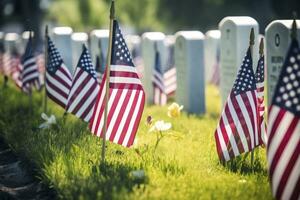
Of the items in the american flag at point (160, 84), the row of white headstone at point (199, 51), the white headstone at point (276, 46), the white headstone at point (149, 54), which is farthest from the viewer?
the white headstone at point (149, 54)

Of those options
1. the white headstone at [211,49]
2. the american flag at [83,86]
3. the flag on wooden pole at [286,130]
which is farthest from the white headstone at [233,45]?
the white headstone at [211,49]

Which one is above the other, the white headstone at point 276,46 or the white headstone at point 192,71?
the white headstone at point 276,46

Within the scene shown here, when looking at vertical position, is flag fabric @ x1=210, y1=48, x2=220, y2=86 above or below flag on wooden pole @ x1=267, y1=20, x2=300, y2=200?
below

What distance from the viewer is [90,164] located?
20.6 ft

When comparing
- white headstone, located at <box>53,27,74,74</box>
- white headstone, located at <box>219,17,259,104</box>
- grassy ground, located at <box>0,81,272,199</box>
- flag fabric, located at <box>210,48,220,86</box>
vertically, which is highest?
white headstone, located at <box>219,17,259,104</box>

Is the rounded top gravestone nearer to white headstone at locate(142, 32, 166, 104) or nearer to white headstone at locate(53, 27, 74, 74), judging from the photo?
white headstone at locate(53, 27, 74, 74)

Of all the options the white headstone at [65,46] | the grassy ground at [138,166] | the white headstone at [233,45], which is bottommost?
the grassy ground at [138,166]

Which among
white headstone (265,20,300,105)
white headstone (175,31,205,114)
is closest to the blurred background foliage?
white headstone (175,31,205,114)

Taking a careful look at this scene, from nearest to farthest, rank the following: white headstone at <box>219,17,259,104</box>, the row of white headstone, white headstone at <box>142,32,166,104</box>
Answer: the row of white headstone
white headstone at <box>219,17,259,104</box>
white headstone at <box>142,32,166,104</box>

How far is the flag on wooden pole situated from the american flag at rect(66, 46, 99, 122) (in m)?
3.46

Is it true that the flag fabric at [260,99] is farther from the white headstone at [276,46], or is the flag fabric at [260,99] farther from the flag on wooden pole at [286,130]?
the flag on wooden pole at [286,130]

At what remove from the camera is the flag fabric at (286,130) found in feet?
16.3

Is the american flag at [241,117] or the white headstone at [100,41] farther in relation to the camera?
the white headstone at [100,41]

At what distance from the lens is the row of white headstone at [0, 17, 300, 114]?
285 inches
